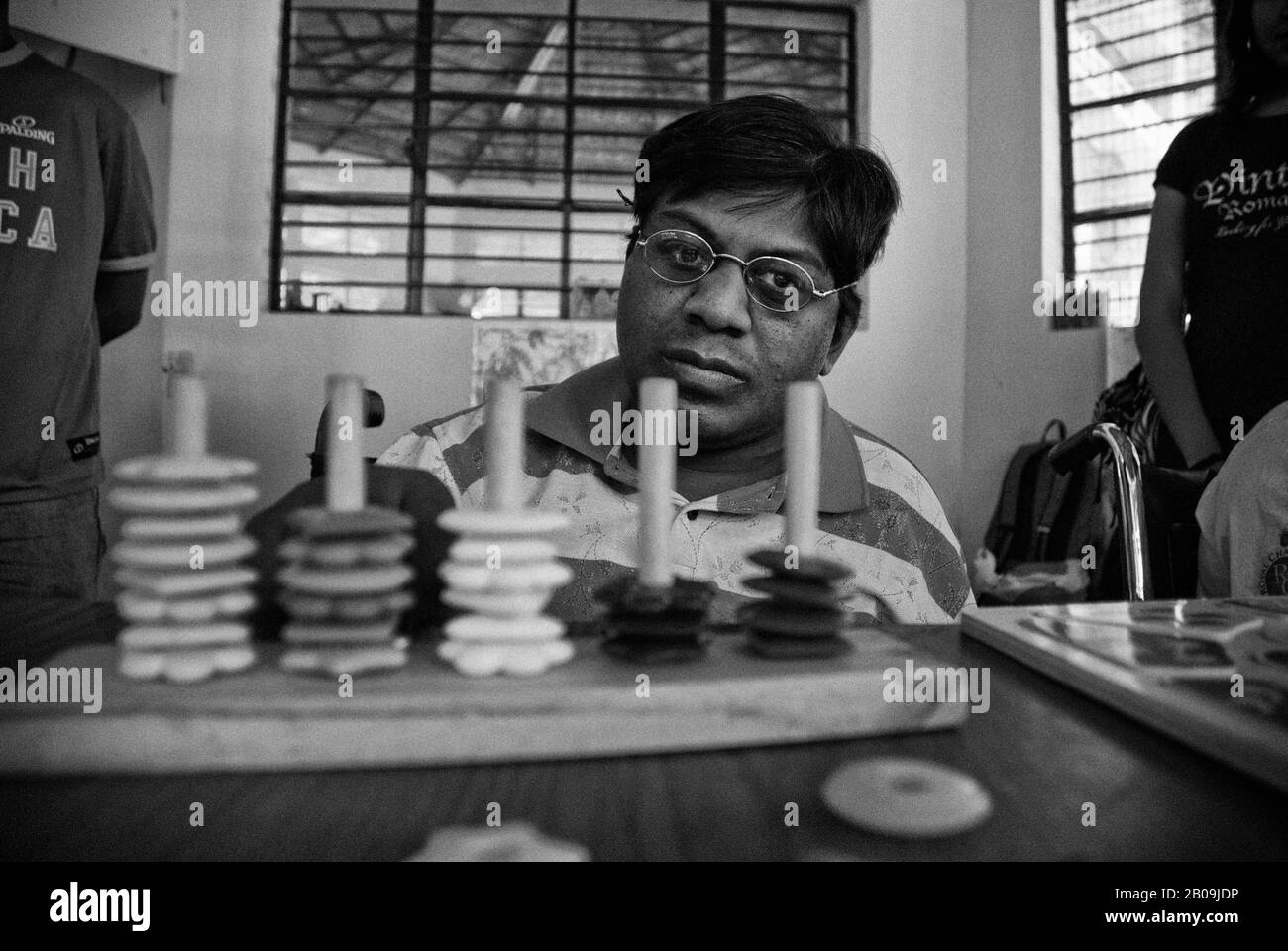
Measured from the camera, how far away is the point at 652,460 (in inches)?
8.7

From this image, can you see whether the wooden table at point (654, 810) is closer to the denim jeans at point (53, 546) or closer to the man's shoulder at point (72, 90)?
the denim jeans at point (53, 546)

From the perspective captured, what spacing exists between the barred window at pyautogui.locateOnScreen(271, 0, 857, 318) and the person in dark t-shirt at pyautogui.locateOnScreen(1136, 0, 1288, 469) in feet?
0.80

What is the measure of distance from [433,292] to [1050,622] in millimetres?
402

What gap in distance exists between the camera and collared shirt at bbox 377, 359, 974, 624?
51 centimetres

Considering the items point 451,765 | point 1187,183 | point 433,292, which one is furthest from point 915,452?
point 451,765

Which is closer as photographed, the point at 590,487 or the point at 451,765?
the point at 451,765

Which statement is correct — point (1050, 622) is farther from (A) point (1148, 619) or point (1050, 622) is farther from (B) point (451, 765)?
(B) point (451, 765)

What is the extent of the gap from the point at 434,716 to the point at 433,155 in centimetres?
38

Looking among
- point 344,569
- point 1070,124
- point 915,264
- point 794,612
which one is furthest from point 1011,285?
point 344,569

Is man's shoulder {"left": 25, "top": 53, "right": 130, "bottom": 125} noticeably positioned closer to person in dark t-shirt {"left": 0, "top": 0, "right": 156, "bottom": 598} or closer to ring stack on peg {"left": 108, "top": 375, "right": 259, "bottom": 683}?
person in dark t-shirt {"left": 0, "top": 0, "right": 156, "bottom": 598}

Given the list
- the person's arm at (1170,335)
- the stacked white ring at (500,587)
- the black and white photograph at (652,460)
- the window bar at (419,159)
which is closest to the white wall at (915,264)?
the black and white photograph at (652,460)

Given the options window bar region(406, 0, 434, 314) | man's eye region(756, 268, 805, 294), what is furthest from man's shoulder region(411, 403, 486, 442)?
man's eye region(756, 268, 805, 294)

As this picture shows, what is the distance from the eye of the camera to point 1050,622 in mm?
364

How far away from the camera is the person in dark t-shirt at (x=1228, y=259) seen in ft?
1.71
